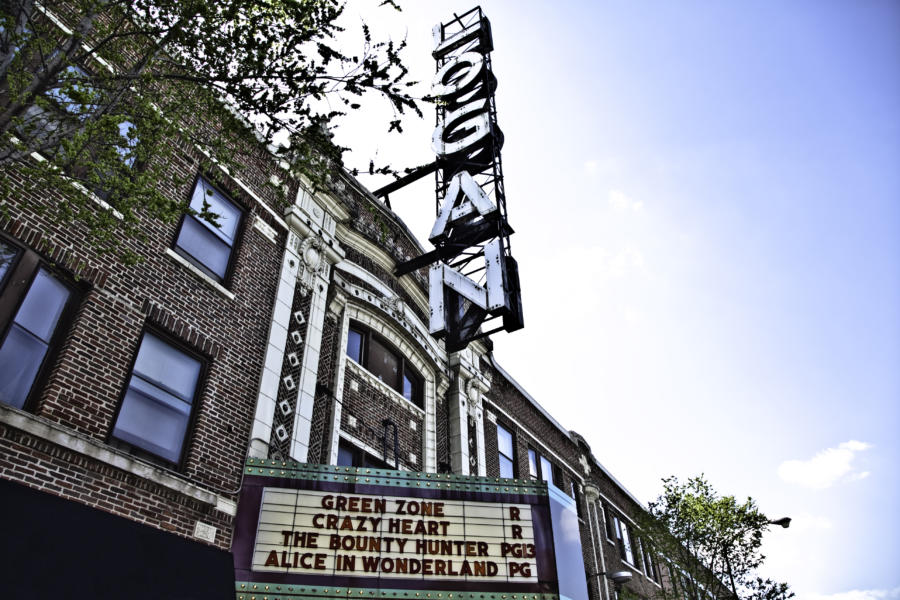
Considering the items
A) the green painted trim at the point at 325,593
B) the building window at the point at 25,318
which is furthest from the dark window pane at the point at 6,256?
the green painted trim at the point at 325,593

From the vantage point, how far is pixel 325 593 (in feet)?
26.8

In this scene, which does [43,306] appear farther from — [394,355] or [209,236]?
[394,355]

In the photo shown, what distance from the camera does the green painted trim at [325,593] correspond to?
8.03 m

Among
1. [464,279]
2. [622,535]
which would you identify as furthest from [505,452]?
[622,535]

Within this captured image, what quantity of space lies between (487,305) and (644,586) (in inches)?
738

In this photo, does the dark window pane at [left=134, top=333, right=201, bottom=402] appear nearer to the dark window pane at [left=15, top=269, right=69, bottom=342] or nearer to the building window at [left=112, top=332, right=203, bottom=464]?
the building window at [left=112, top=332, right=203, bottom=464]

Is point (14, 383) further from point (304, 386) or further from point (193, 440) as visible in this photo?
point (304, 386)

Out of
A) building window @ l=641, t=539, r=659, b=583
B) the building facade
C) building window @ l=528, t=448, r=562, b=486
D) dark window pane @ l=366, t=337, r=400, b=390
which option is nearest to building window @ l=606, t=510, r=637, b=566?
building window @ l=641, t=539, r=659, b=583

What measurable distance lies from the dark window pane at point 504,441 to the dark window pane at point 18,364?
46.9 ft

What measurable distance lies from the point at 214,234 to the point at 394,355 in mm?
5796

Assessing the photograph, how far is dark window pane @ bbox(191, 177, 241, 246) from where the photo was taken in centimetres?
1223

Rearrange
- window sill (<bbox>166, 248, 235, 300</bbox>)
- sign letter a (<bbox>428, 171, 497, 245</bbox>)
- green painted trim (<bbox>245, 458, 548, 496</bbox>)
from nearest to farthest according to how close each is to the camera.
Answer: green painted trim (<bbox>245, 458, 548, 496</bbox>)
window sill (<bbox>166, 248, 235, 300</bbox>)
sign letter a (<bbox>428, 171, 497, 245</bbox>)

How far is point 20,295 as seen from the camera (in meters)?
8.52

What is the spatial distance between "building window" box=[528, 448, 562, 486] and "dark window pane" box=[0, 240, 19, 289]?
17083 millimetres
